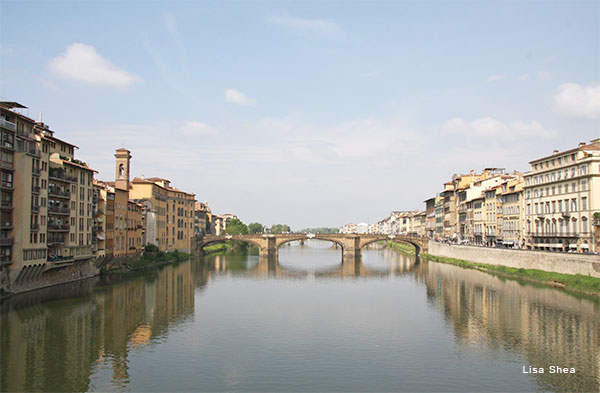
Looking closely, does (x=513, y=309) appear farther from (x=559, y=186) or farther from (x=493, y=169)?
(x=493, y=169)

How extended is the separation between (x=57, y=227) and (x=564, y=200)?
49692 mm

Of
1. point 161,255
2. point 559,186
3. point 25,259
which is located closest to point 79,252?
point 25,259

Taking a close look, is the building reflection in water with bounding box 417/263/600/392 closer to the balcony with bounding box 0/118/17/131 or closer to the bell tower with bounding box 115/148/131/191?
the balcony with bounding box 0/118/17/131

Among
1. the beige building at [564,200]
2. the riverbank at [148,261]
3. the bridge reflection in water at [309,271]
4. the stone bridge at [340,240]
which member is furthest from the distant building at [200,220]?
the beige building at [564,200]

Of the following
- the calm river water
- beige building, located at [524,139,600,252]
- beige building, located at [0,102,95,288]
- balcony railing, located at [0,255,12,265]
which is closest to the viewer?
the calm river water

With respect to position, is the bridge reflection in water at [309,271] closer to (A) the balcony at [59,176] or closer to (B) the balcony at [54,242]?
(B) the balcony at [54,242]

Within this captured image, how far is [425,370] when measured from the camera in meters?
22.8

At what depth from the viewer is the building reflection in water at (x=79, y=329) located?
2180cm

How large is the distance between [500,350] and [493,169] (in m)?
72.8

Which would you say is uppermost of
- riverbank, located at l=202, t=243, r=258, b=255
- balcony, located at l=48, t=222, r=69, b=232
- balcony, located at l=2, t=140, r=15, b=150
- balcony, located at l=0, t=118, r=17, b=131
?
balcony, located at l=0, t=118, r=17, b=131

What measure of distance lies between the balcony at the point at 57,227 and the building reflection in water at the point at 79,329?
16.8ft

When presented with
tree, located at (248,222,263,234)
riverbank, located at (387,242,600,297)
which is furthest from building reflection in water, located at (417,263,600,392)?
tree, located at (248,222,263,234)

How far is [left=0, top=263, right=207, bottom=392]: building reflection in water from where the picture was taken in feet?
71.5

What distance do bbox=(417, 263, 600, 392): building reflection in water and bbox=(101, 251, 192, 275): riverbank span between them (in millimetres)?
34953
